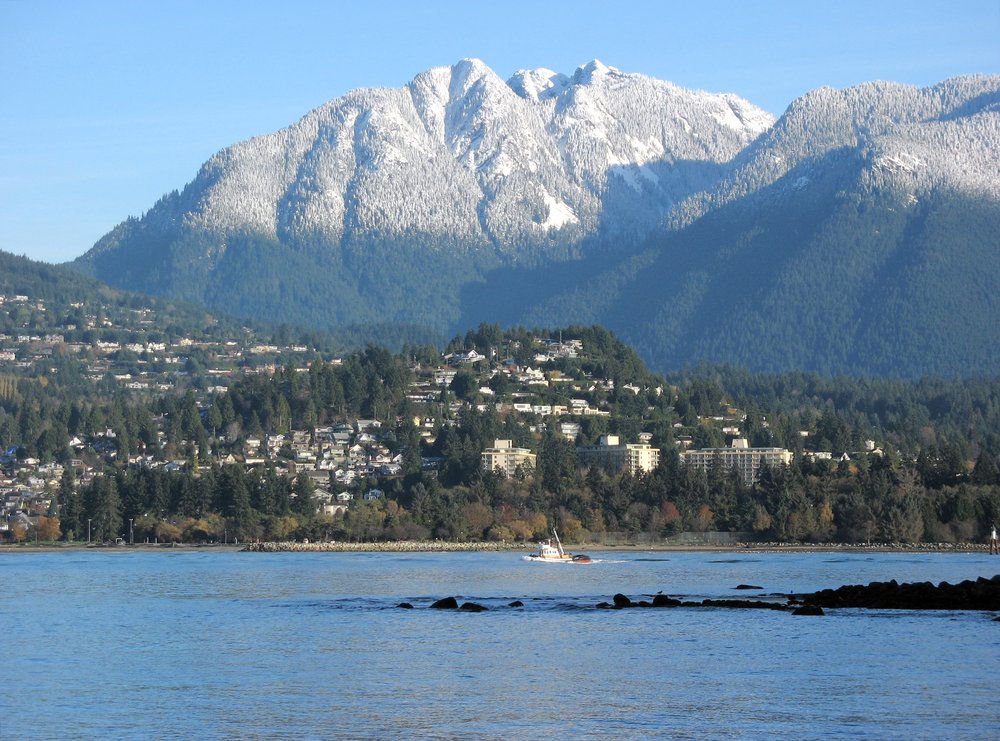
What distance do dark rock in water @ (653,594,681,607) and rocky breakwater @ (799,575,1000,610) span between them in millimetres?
7011

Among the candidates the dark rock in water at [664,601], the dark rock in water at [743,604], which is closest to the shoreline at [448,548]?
the dark rock in water at [664,601]

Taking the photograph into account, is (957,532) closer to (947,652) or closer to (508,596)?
(508,596)

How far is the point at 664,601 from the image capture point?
338 feet

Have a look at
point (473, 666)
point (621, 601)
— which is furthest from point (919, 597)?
point (473, 666)

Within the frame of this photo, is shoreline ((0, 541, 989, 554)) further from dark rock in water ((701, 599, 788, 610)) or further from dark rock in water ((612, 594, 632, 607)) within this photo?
dark rock in water ((612, 594, 632, 607))

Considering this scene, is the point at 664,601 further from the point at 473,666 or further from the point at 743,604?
the point at 473,666

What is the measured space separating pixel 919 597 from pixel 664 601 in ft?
45.3

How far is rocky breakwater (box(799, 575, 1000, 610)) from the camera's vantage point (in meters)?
99.6

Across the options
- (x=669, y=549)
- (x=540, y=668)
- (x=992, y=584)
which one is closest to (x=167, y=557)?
(x=669, y=549)

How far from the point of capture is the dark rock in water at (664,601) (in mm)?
102000

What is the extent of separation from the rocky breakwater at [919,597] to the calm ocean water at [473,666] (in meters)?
3.96

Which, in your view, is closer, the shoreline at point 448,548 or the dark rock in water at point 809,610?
the dark rock in water at point 809,610

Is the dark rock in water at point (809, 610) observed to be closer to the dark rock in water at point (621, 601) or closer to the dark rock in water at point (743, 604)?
the dark rock in water at point (743, 604)

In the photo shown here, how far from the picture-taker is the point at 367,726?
58.3 meters
